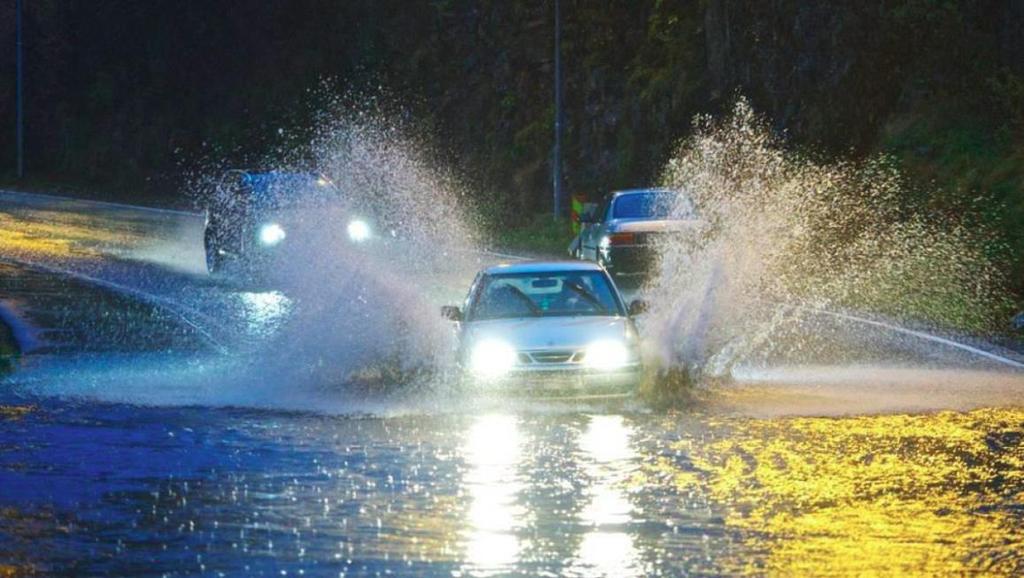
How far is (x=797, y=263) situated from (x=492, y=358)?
20.0m

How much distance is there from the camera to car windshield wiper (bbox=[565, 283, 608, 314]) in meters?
16.8

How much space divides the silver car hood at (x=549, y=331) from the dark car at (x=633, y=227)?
44.3 ft

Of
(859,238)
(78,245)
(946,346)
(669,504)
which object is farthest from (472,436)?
(78,245)

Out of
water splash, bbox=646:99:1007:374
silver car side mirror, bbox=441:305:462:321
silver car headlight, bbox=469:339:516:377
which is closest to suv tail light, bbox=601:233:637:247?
water splash, bbox=646:99:1007:374

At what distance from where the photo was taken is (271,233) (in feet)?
105

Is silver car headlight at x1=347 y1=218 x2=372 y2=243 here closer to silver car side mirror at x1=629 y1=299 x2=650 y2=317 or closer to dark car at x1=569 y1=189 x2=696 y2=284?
dark car at x1=569 y1=189 x2=696 y2=284

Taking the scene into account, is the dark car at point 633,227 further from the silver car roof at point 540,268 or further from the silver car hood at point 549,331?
the silver car hood at point 549,331

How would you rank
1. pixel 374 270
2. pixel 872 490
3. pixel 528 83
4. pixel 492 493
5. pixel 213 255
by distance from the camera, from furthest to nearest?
pixel 528 83
pixel 213 255
pixel 374 270
pixel 872 490
pixel 492 493

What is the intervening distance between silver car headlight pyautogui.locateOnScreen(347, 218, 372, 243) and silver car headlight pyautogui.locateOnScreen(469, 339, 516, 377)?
1747 centimetres

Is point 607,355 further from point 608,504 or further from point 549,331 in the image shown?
point 608,504

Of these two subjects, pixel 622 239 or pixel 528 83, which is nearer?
pixel 622 239

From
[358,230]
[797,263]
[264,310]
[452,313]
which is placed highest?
[358,230]

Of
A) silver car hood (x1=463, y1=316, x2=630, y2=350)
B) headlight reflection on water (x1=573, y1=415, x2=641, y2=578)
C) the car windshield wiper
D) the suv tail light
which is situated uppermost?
the suv tail light

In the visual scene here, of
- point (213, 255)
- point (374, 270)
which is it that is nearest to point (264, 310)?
point (374, 270)
